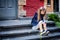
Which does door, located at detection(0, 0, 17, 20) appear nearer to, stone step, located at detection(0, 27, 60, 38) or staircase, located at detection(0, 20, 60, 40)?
staircase, located at detection(0, 20, 60, 40)

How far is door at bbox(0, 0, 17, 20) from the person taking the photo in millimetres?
8078

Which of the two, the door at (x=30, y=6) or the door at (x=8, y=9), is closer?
the door at (x=8, y=9)

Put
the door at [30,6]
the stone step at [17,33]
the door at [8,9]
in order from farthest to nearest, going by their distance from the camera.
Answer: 1. the door at [30,6]
2. the door at [8,9]
3. the stone step at [17,33]

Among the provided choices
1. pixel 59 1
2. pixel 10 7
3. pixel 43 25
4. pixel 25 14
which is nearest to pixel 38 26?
pixel 43 25

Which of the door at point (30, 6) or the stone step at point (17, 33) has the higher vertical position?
the door at point (30, 6)

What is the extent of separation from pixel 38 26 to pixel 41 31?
227mm

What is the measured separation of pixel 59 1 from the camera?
10.5 metres

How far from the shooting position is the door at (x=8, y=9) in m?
8.08

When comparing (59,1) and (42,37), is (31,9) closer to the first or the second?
(59,1)

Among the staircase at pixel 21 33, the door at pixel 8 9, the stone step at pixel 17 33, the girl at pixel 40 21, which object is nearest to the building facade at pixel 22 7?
the door at pixel 8 9

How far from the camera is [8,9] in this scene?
8148mm

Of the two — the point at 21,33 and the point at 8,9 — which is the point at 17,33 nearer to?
the point at 21,33

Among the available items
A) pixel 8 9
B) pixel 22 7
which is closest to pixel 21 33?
pixel 8 9

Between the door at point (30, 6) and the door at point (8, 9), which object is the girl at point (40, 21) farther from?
the door at point (30, 6)
